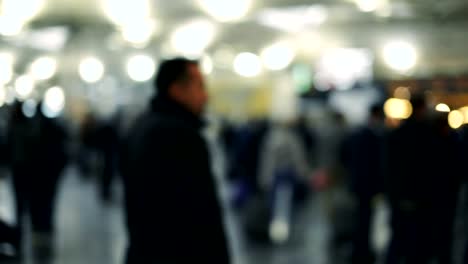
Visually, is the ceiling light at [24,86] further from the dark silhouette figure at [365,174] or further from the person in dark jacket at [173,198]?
the person in dark jacket at [173,198]

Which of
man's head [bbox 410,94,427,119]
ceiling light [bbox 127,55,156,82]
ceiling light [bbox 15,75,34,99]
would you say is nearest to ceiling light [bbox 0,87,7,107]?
ceiling light [bbox 15,75,34,99]

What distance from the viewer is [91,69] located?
635 inches

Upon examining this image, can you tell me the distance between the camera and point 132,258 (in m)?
3.13

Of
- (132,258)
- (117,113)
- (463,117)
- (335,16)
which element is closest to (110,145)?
(117,113)

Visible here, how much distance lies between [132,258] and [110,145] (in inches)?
399

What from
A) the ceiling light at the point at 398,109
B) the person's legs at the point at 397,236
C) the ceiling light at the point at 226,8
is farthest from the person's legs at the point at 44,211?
the ceiling light at the point at 226,8

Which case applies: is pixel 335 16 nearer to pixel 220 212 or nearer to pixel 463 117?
pixel 463 117

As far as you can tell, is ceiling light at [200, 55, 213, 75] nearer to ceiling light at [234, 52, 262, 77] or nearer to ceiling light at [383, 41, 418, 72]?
ceiling light at [234, 52, 262, 77]

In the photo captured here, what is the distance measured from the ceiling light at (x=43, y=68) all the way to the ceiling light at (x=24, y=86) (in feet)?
2.63

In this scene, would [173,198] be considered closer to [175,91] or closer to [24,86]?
[175,91]

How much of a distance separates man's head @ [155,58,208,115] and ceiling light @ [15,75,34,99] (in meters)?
6.12

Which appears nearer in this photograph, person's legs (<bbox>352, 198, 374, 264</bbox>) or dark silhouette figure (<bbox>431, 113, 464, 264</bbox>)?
dark silhouette figure (<bbox>431, 113, 464, 264</bbox>)

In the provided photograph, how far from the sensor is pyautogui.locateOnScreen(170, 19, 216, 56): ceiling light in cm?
1350

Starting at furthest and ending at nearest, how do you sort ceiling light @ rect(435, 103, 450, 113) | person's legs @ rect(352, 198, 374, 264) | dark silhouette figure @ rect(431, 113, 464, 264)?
1. person's legs @ rect(352, 198, 374, 264)
2. dark silhouette figure @ rect(431, 113, 464, 264)
3. ceiling light @ rect(435, 103, 450, 113)
